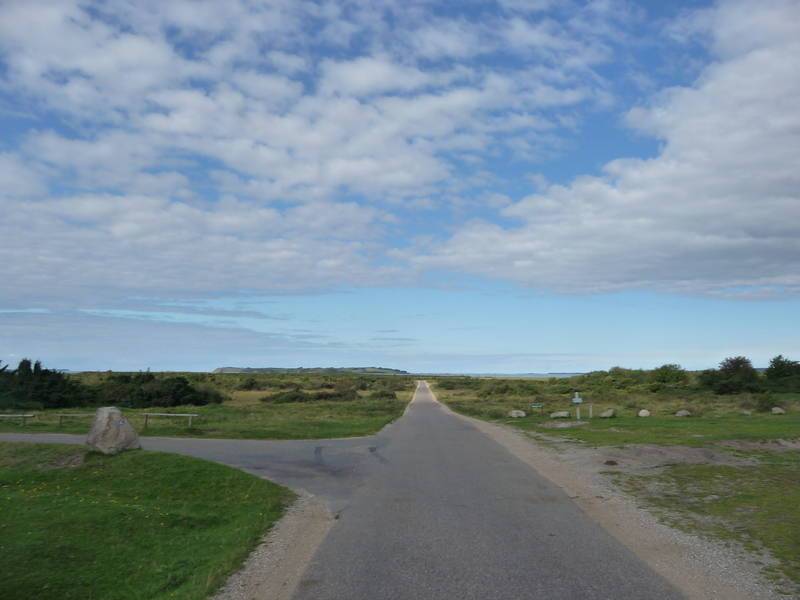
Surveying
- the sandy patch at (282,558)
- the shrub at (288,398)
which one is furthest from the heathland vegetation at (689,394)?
the sandy patch at (282,558)

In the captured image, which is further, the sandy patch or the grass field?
the grass field

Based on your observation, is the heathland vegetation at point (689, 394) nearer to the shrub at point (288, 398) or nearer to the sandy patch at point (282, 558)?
the shrub at point (288, 398)

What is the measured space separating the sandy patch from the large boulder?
7.12 m

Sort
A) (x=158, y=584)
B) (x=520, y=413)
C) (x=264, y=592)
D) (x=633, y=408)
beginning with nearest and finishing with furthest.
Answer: (x=264, y=592)
(x=158, y=584)
(x=520, y=413)
(x=633, y=408)

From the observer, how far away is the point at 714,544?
8500 mm

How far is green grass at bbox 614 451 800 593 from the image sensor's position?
8633 millimetres

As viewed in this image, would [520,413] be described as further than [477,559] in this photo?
Yes

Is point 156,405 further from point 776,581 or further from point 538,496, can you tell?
point 776,581

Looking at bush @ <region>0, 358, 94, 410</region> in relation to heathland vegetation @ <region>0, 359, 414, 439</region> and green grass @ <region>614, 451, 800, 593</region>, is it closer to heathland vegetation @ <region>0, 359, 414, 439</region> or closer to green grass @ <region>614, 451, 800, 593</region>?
heathland vegetation @ <region>0, 359, 414, 439</region>

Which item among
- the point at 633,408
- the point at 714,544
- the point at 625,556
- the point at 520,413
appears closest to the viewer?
the point at 625,556

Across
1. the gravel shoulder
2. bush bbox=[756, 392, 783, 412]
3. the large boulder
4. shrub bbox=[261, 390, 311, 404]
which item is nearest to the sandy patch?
the gravel shoulder

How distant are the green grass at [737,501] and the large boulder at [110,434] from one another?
13.2 m

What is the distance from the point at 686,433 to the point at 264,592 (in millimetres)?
23028

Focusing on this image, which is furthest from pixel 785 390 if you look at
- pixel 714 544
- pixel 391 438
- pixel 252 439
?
pixel 714 544
